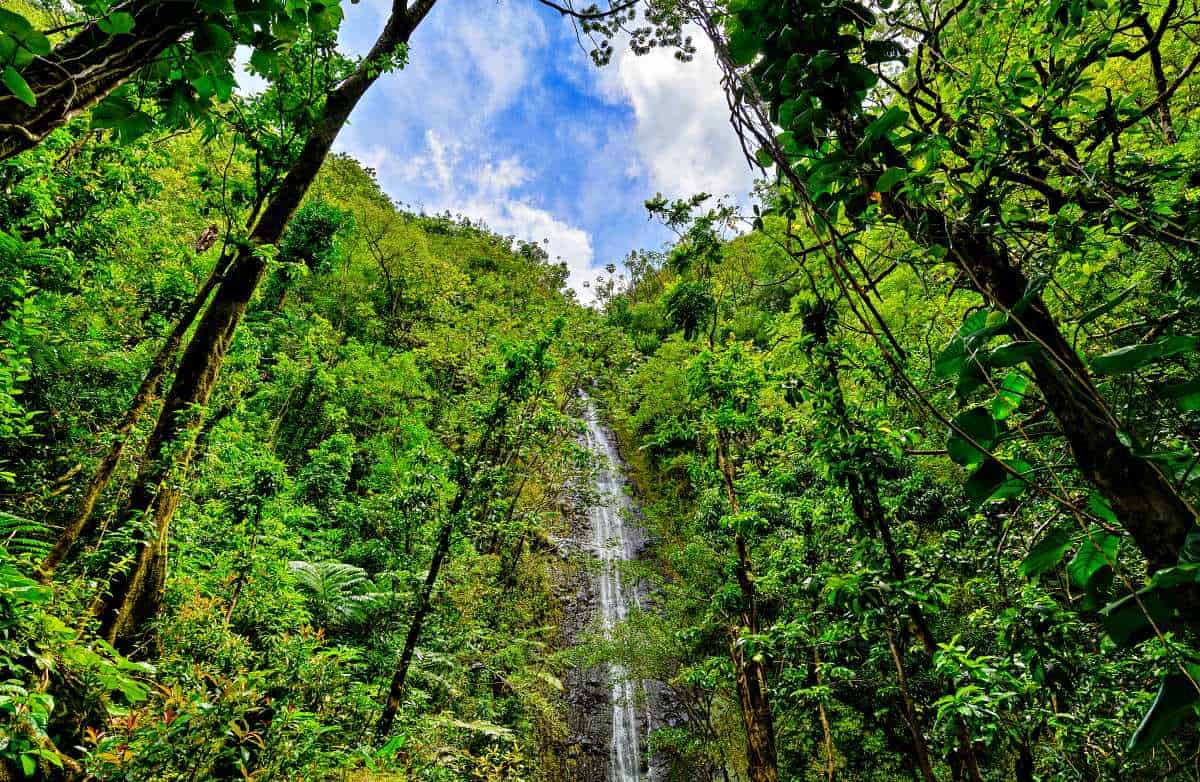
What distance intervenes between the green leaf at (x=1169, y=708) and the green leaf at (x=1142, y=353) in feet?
1.08

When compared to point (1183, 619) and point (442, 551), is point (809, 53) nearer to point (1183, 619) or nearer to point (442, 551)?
point (1183, 619)

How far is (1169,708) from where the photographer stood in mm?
513

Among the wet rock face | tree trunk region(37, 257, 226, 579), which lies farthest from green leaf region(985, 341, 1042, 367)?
the wet rock face

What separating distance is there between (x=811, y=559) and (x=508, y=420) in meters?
4.14

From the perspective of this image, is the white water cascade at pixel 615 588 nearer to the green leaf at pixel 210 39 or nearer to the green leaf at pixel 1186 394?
the green leaf at pixel 210 39

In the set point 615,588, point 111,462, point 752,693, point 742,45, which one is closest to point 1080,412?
point 742,45

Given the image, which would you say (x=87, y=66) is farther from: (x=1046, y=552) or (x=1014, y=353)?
(x=1046, y=552)

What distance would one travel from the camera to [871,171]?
83 centimetres

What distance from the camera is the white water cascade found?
31.3 feet

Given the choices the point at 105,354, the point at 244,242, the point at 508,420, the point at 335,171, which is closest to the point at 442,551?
the point at 508,420

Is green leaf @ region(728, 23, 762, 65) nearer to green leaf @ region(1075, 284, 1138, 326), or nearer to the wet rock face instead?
green leaf @ region(1075, 284, 1138, 326)

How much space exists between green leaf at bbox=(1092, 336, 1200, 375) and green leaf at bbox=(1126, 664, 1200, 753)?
0.33 meters

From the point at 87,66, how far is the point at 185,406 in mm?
2792

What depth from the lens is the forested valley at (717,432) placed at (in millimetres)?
784
